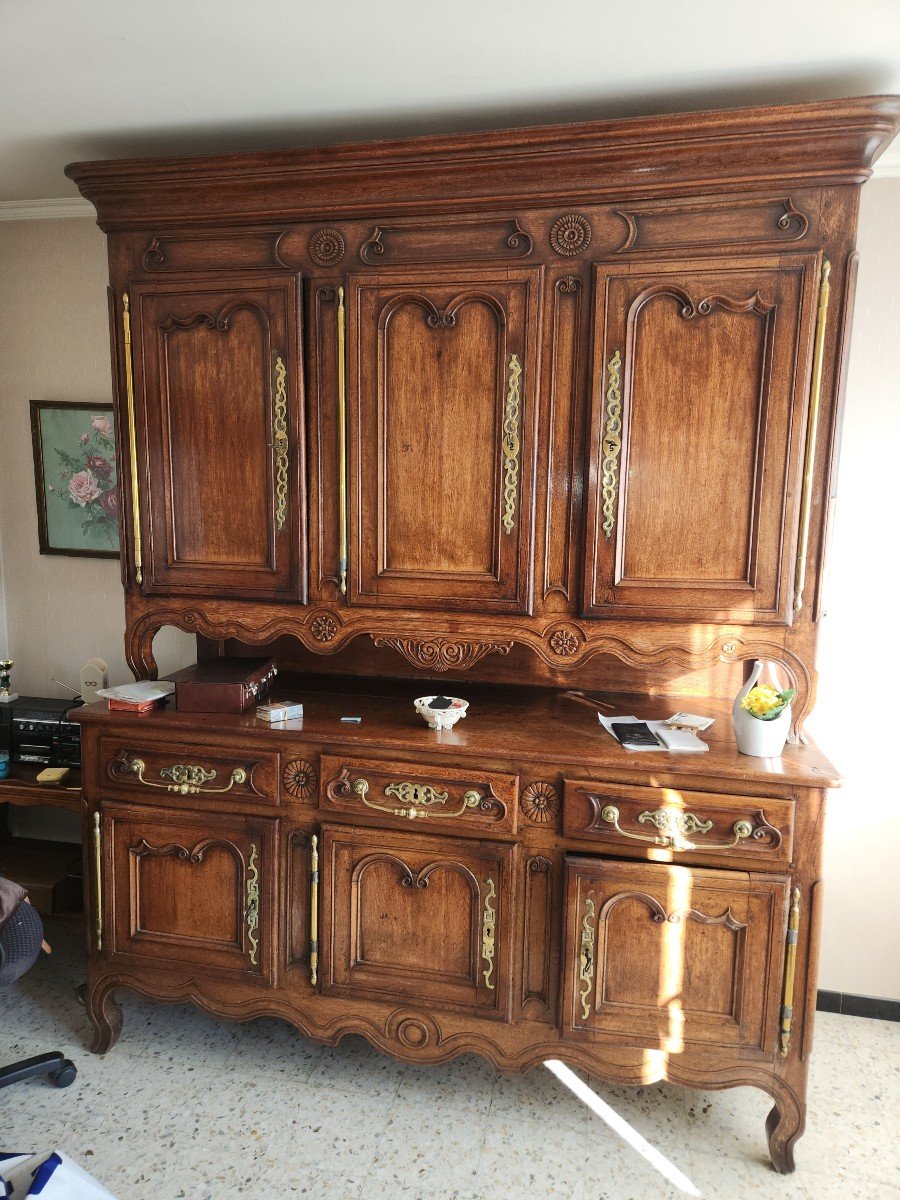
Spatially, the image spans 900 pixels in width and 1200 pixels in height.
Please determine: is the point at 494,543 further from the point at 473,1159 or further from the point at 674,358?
the point at 473,1159

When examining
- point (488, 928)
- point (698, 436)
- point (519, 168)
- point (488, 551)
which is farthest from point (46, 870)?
point (519, 168)

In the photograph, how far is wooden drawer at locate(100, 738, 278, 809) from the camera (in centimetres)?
210

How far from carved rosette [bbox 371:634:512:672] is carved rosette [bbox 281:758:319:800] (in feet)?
1.30

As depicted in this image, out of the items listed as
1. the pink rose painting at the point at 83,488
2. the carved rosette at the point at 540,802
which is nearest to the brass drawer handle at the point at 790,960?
the carved rosette at the point at 540,802

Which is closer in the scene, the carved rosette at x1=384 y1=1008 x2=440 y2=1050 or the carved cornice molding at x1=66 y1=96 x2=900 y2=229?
the carved cornice molding at x1=66 y1=96 x2=900 y2=229

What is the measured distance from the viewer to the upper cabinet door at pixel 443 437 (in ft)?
6.56

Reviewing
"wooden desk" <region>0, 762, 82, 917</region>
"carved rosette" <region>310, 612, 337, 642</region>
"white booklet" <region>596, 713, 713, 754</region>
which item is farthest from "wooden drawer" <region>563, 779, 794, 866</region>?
"wooden desk" <region>0, 762, 82, 917</region>

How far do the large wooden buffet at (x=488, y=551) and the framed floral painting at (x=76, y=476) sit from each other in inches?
26.2

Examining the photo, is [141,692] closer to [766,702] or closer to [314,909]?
[314,909]

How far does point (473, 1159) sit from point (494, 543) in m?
1.54

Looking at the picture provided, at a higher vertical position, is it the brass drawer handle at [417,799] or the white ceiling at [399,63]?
the white ceiling at [399,63]

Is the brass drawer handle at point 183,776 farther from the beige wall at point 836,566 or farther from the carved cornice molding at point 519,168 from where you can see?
the carved cornice molding at point 519,168

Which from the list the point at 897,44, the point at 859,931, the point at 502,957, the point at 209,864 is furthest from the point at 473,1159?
the point at 897,44

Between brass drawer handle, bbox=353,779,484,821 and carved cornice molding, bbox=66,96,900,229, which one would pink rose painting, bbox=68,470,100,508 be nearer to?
carved cornice molding, bbox=66,96,900,229
